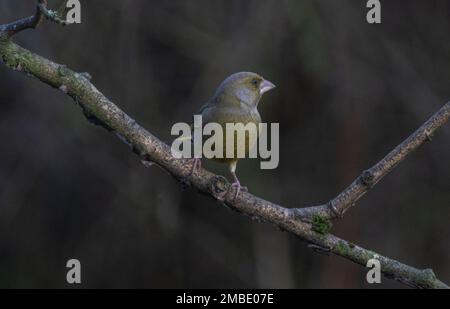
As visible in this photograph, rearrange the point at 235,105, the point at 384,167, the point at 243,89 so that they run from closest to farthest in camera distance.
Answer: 1. the point at 384,167
2. the point at 235,105
3. the point at 243,89

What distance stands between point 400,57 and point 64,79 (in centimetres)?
586

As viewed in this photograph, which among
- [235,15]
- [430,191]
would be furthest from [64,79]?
[430,191]

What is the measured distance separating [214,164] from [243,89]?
9.97 ft

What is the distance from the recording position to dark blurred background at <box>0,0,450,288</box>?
816 centimetres

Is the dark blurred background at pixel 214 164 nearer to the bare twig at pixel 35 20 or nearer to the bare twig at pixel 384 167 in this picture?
the bare twig at pixel 384 167

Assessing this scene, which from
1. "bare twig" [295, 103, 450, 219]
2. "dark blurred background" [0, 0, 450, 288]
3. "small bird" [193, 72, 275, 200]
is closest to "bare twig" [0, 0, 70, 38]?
"small bird" [193, 72, 275, 200]

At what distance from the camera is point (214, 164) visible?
805 centimetres

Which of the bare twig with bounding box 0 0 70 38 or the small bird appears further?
the small bird

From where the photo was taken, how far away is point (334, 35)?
26.9ft

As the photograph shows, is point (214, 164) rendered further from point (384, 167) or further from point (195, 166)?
point (384, 167)

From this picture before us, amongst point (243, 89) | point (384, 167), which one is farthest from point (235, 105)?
point (384, 167)

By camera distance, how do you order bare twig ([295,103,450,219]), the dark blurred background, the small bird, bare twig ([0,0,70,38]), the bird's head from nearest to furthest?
1. bare twig ([0,0,70,38])
2. bare twig ([295,103,450,219])
3. the small bird
4. the bird's head
5. the dark blurred background

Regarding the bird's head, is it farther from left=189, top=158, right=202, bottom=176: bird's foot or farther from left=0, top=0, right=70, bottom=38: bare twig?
left=0, top=0, right=70, bottom=38: bare twig

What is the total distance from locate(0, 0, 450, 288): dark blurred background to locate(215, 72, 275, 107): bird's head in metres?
2.82
